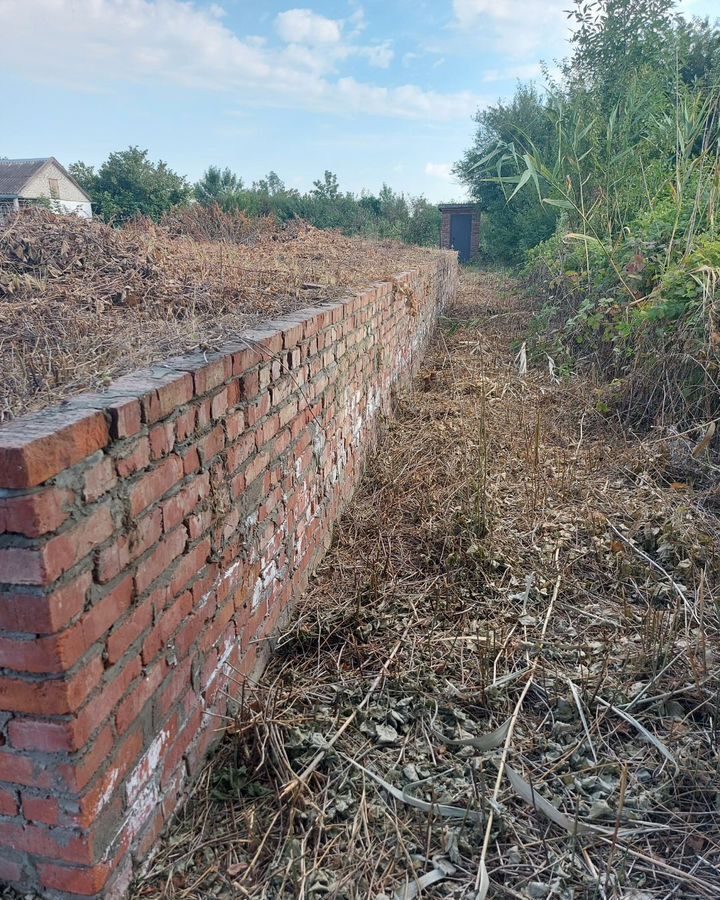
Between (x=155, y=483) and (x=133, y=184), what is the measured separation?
23008 millimetres

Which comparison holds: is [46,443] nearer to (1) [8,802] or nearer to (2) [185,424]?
(2) [185,424]

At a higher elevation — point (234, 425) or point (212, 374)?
point (212, 374)

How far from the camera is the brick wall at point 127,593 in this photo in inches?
52.1

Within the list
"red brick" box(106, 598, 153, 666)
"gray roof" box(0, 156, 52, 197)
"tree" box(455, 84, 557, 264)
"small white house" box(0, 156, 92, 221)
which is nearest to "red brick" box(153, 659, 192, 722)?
"red brick" box(106, 598, 153, 666)

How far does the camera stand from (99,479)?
1455mm

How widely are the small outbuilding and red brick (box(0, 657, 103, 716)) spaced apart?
86.6 feet

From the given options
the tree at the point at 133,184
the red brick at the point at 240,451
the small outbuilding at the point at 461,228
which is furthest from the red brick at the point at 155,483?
the small outbuilding at the point at 461,228

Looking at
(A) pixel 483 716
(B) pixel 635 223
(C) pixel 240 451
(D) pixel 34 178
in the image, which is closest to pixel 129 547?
(C) pixel 240 451

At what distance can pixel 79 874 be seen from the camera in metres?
1.49

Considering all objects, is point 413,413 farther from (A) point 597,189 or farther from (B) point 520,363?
(A) point 597,189

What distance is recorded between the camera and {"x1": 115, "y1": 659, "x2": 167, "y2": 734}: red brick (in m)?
1.58

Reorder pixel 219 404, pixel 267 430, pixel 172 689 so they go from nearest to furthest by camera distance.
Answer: pixel 172 689, pixel 219 404, pixel 267 430

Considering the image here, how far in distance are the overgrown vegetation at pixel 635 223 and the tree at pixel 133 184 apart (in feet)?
46.4

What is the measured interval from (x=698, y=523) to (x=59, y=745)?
347cm
